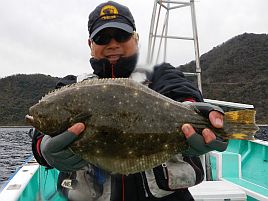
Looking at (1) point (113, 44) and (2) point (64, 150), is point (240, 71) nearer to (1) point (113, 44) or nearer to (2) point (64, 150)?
(1) point (113, 44)

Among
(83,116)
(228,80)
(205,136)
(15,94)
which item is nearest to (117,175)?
(83,116)

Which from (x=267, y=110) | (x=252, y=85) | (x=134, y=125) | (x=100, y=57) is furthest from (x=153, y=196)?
(x=252, y=85)

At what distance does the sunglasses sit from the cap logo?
0.15 meters

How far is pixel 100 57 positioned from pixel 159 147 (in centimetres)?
100

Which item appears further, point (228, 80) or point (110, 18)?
point (228, 80)

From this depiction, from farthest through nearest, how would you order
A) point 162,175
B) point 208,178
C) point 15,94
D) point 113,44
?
1. point 15,94
2. point 208,178
3. point 113,44
4. point 162,175

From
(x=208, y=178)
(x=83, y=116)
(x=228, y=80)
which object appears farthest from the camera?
(x=228, y=80)

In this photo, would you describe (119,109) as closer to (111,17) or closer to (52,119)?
(52,119)

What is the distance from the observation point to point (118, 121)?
2.55m

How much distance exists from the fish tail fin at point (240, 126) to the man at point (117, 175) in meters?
0.27

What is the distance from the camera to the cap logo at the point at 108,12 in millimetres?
3105

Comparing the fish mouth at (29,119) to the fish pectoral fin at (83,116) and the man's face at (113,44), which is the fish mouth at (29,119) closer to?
the fish pectoral fin at (83,116)

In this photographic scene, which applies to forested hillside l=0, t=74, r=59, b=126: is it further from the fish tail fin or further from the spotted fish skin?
the fish tail fin

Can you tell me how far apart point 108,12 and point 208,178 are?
18.0 feet
